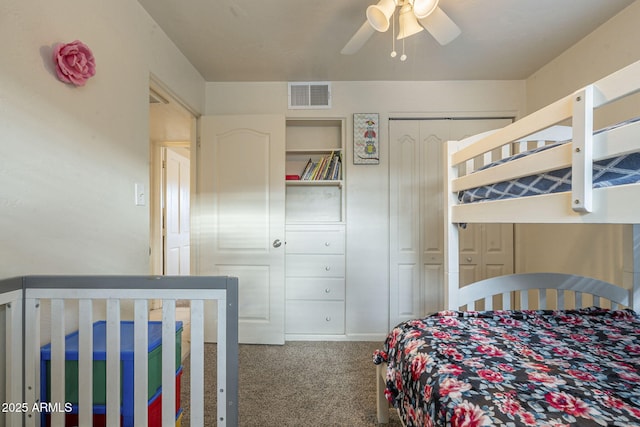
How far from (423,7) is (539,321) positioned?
60.3 inches

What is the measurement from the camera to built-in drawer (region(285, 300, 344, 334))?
8.08ft

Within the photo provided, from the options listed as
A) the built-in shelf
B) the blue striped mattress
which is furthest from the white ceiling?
the blue striped mattress

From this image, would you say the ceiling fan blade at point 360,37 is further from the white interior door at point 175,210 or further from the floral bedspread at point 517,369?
the white interior door at point 175,210

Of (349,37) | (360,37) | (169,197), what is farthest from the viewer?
(169,197)

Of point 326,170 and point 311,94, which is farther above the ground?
point 311,94

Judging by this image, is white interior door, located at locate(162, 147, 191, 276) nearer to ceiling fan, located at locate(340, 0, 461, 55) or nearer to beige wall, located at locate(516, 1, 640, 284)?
ceiling fan, located at locate(340, 0, 461, 55)

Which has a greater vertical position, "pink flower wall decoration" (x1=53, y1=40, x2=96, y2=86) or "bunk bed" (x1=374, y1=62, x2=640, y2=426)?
"pink flower wall decoration" (x1=53, y1=40, x2=96, y2=86)

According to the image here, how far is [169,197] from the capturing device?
12.0ft

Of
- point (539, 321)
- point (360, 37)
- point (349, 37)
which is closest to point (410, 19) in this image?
point (360, 37)

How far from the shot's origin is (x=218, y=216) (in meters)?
2.42

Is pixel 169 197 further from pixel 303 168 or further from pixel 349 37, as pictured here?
pixel 349 37

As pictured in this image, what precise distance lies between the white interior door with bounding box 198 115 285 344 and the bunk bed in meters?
1.27

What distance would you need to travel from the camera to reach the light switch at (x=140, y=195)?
1.56 m

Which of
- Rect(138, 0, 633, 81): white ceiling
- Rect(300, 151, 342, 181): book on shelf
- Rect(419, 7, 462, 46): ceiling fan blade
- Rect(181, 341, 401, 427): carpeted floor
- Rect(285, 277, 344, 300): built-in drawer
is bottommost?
Rect(181, 341, 401, 427): carpeted floor
